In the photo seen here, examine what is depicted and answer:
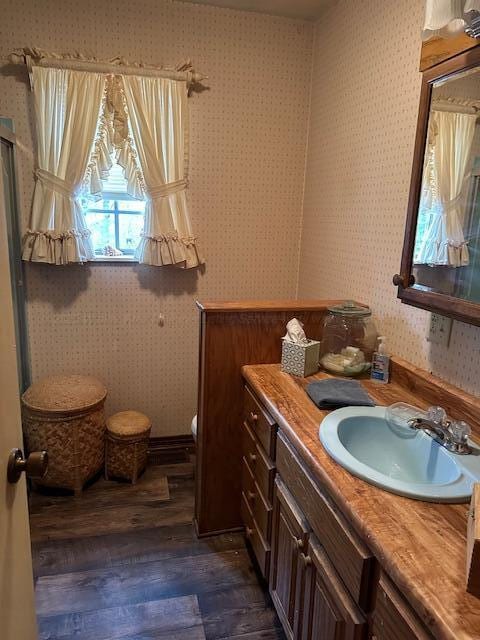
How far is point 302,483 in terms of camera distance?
4.26 ft

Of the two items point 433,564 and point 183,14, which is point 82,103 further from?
point 433,564

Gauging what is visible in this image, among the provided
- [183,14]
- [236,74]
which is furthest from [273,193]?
[183,14]

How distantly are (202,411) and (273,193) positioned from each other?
4.80 feet

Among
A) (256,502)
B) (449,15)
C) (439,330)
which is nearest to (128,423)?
(256,502)

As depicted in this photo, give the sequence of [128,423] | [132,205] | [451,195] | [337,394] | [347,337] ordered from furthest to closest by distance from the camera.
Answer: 1. [132,205]
2. [128,423]
3. [347,337]
4. [337,394]
5. [451,195]

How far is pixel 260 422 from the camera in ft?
5.56

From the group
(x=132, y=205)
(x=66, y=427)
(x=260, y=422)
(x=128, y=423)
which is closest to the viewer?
(x=260, y=422)

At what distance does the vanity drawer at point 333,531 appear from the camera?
94 centimetres

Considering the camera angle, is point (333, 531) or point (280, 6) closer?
point (333, 531)

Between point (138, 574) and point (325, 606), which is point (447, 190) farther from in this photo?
point (138, 574)

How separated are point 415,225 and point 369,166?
59 centimetres

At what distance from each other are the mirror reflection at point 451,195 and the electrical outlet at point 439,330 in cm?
14

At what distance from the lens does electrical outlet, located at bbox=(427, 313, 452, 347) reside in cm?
150

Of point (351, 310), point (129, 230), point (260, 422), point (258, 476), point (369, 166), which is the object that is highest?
point (369, 166)
